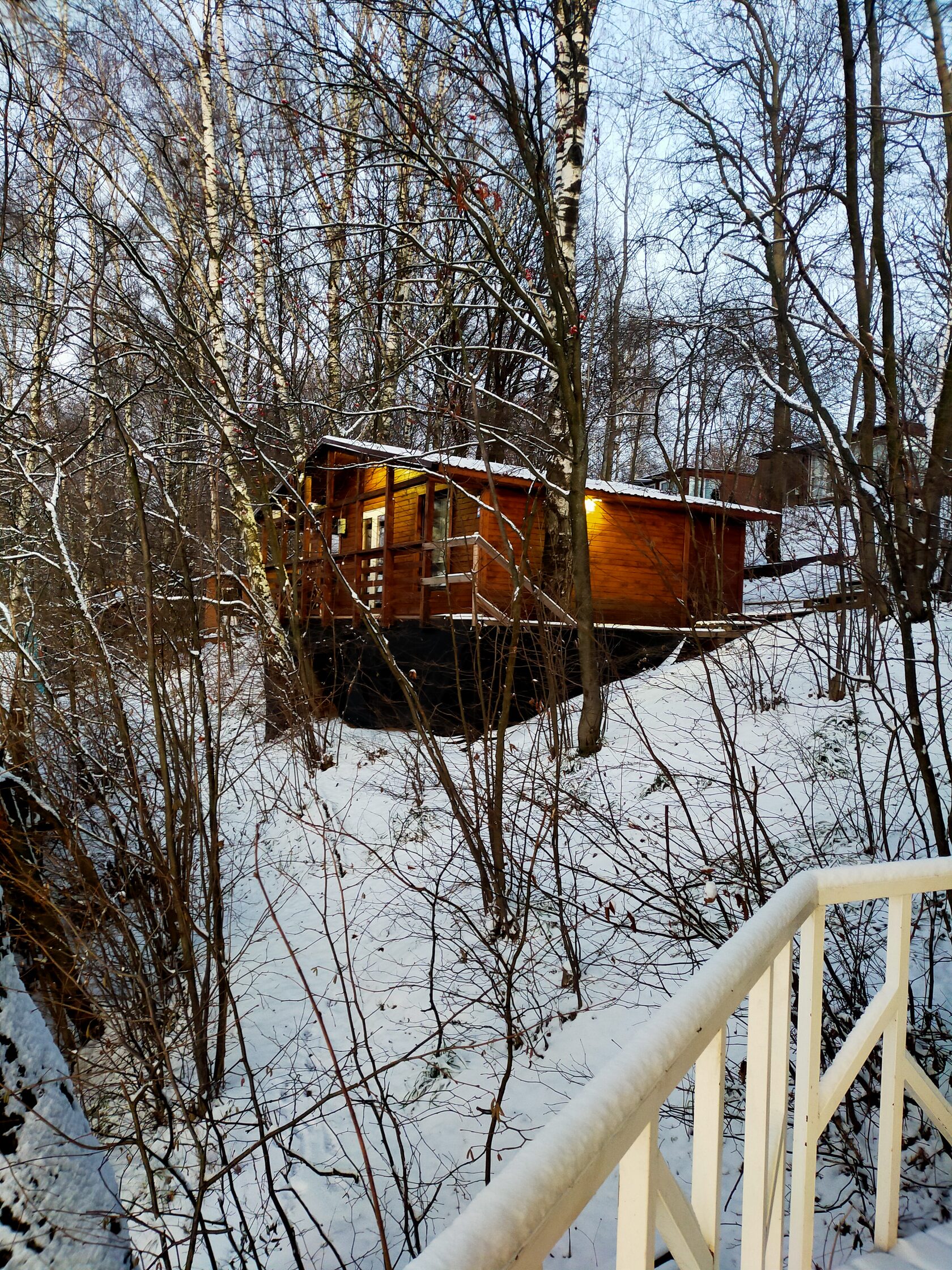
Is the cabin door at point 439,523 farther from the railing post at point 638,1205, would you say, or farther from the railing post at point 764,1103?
the railing post at point 638,1205

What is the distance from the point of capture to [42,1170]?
2.85 meters

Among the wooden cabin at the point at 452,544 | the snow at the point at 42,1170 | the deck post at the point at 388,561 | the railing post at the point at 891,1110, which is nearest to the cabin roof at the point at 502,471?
the wooden cabin at the point at 452,544

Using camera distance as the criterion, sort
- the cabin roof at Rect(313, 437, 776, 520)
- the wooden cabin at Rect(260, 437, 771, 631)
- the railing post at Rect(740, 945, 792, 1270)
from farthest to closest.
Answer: the wooden cabin at Rect(260, 437, 771, 631)
the cabin roof at Rect(313, 437, 776, 520)
the railing post at Rect(740, 945, 792, 1270)

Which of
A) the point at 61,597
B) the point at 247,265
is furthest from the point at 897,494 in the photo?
the point at 247,265

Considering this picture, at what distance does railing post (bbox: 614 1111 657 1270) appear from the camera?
824 mm

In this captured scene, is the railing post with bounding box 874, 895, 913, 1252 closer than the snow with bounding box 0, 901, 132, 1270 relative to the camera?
Yes

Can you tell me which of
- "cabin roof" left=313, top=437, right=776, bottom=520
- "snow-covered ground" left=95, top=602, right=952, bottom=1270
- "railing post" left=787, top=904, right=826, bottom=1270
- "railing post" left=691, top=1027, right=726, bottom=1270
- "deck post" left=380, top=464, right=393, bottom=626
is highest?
"cabin roof" left=313, top=437, right=776, bottom=520

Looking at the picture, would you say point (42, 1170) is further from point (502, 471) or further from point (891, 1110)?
point (502, 471)

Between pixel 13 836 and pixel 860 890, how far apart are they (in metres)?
4.74

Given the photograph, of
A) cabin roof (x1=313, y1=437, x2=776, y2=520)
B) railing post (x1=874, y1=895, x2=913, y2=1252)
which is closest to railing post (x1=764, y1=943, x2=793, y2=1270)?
railing post (x1=874, y1=895, x2=913, y2=1252)

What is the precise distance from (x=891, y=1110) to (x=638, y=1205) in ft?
5.42

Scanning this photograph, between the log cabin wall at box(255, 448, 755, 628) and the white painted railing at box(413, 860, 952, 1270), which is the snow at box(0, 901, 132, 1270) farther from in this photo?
the log cabin wall at box(255, 448, 755, 628)

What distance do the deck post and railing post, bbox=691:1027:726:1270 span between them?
12.7 m

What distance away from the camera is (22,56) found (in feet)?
12.4
